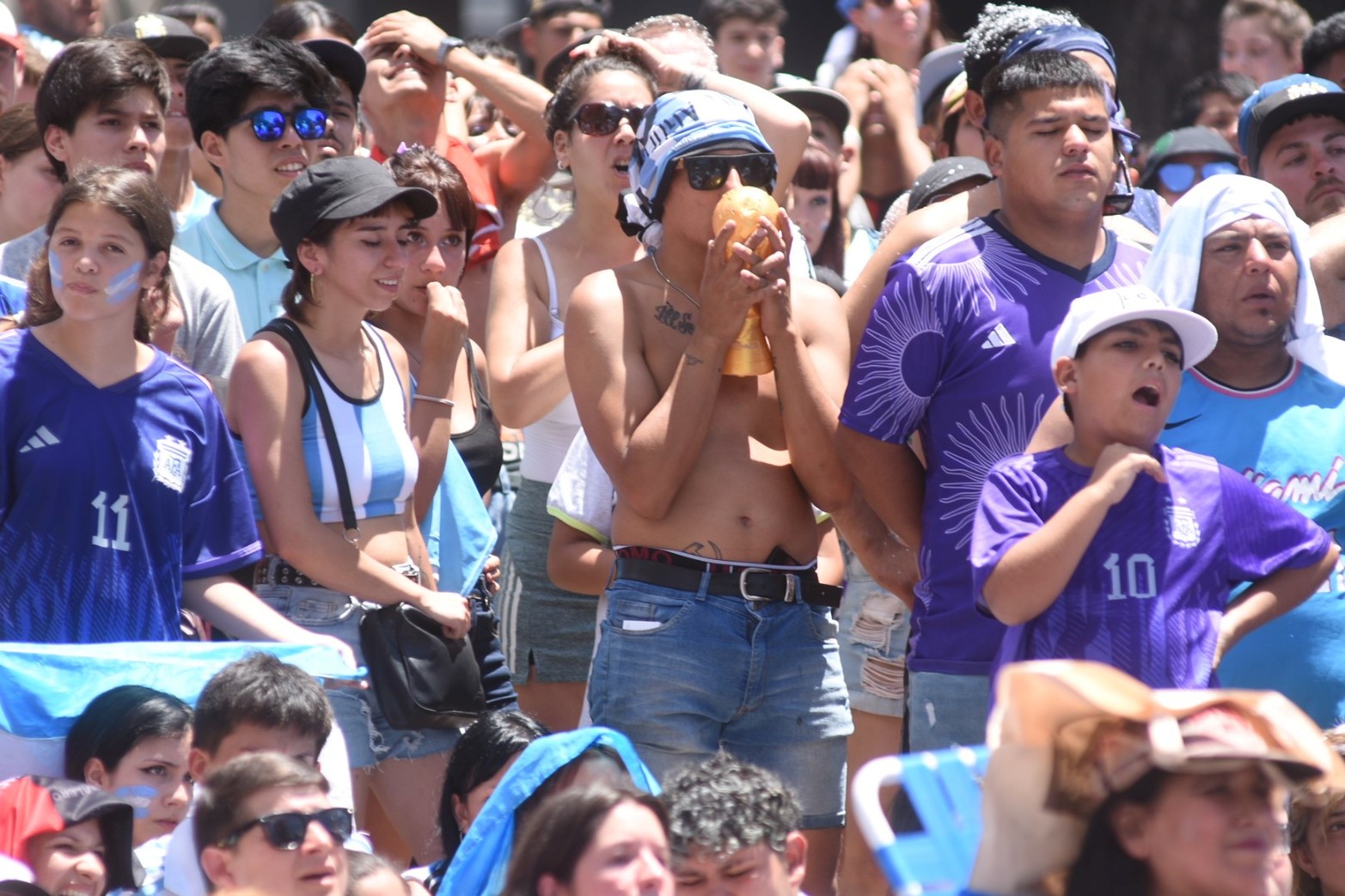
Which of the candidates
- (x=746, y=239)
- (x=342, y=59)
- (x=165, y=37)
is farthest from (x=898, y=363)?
(x=165, y=37)

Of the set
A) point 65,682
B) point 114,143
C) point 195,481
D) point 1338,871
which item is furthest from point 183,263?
point 1338,871

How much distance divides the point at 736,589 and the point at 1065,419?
31.1 inches

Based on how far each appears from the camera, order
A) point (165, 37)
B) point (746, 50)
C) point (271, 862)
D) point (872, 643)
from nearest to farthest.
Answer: point (271, 862) → point (872, 643) → point (165, 37) → point (746, 50)

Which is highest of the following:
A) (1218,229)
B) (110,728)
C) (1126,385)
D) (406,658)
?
(1218,229)

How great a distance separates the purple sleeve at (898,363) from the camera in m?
3.90

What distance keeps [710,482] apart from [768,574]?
0.24m

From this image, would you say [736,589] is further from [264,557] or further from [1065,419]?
[264,557]

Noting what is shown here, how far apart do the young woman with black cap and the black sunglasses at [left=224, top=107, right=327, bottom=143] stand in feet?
2.42

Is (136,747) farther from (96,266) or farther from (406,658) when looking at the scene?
(96,266)

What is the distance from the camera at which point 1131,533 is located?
3410mm

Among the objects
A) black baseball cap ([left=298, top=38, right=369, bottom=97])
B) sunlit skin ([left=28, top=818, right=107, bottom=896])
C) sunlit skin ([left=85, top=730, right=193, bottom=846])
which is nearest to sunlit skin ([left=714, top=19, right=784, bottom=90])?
black baseball cap ([left=298, top=38, right=369, bottom=97])

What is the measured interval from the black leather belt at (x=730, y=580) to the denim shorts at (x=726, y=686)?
2 cm

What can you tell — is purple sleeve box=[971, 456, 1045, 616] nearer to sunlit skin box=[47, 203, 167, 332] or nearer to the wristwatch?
sunlit skin box=[47, 203, 167, 332]

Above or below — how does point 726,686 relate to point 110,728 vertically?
above
